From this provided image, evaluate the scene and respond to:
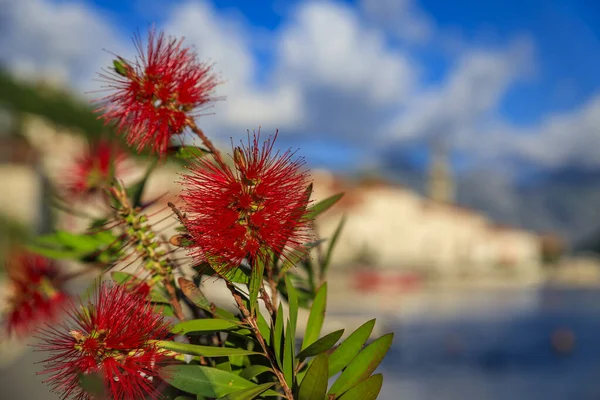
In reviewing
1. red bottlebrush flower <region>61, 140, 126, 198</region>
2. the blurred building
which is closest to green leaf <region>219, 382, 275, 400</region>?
red bottlebrush flower <region>61, 140, 126, 198</region>

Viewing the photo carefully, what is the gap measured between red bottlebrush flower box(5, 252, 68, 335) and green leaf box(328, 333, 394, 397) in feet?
2.11

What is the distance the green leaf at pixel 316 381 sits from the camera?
25.8 inches

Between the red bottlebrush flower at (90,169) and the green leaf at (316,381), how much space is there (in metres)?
0.67

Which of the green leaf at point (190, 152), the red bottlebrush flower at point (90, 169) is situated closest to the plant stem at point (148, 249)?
the green leaf at point (190, 152)

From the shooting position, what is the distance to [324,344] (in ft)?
2.38

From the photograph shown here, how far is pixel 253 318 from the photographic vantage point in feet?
2.38

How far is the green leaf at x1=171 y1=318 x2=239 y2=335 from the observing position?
71 centimetres

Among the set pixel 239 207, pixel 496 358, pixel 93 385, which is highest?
pixel 496 358

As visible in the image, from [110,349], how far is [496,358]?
33.0 feet

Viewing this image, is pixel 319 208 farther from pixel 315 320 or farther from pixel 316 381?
pixel 316 381

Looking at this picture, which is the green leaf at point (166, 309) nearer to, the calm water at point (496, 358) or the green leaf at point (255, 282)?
the green leaf at point (255, 282)

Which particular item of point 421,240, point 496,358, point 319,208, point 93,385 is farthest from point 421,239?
point 93,385

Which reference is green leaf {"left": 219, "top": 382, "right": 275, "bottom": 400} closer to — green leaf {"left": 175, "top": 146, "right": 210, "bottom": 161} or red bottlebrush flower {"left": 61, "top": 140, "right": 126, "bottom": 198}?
green leaf {"left": 175, "top": 146, "right": 210, "bottom": 161}

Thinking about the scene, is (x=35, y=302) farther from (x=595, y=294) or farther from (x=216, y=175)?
(x=595, y=294)
